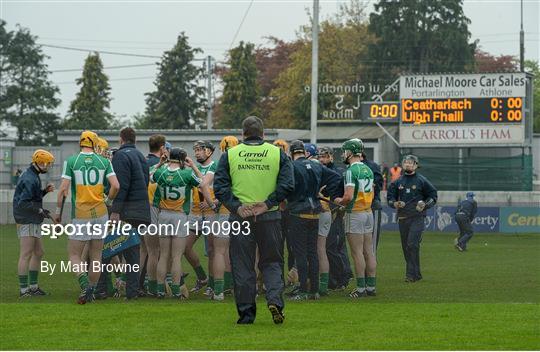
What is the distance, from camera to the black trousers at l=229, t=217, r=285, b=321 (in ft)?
41.7

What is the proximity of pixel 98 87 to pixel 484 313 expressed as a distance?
65279mm

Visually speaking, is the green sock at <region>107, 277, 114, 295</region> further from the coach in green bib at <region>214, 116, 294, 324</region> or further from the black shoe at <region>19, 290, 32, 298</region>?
the coach in green bib at <region>214, 116, 294, 324</region>

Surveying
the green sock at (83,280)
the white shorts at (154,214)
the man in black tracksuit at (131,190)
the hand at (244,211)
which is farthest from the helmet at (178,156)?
the hand at (244,211)

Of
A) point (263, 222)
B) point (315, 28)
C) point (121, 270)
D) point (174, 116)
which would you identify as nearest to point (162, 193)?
point (121, 270)

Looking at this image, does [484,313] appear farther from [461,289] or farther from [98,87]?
[98,87]

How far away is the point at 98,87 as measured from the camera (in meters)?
77.2

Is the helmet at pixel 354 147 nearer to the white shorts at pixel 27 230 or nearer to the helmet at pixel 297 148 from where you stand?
the helmet at pixel 297 148

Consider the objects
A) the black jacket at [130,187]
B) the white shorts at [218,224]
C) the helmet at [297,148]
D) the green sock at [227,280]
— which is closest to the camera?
the black jacket at [130,187]

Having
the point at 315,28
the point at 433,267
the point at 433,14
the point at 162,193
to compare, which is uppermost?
the point at 433,14

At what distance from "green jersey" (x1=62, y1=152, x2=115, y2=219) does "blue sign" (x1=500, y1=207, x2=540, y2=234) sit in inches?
968

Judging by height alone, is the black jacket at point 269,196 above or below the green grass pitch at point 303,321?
above

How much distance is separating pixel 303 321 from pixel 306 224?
3533 mm

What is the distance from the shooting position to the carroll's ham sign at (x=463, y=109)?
47000 mm

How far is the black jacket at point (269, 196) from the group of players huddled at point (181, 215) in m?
2.62
